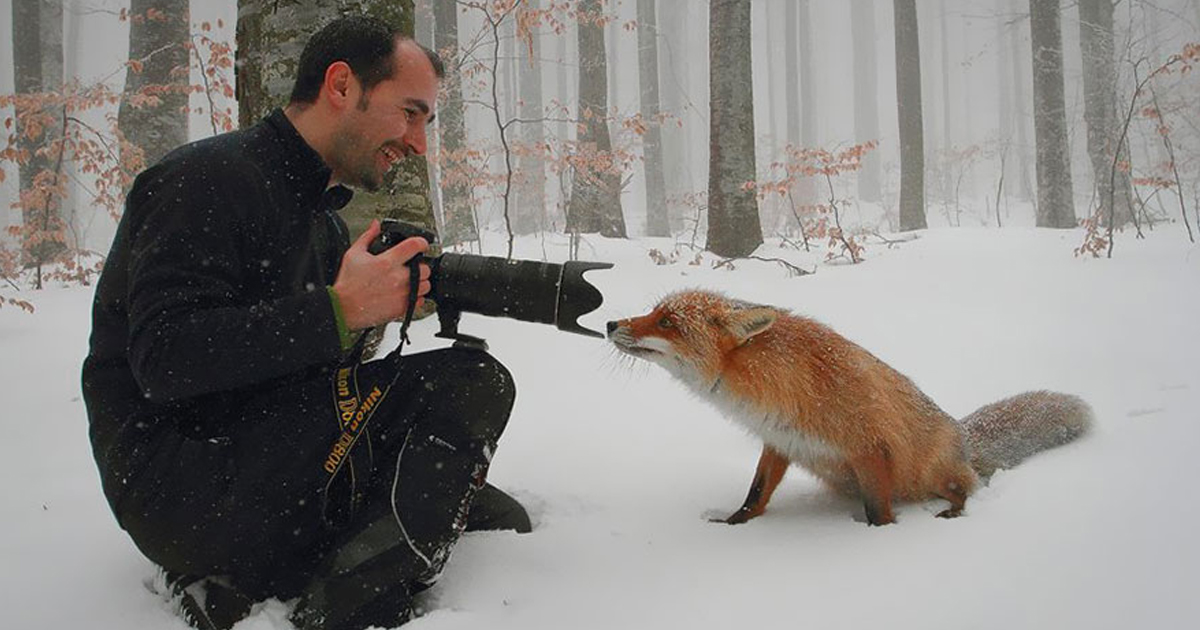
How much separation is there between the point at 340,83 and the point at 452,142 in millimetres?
9671

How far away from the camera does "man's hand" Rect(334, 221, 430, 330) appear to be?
174 cm

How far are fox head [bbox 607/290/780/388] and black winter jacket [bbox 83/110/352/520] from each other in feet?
3.76

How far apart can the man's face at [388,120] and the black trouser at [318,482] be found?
665 mm

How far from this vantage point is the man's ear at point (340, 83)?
6.79ft

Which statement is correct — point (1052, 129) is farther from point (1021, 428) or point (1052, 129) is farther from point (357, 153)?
point (357, 153)

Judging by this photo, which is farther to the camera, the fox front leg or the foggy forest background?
the foggy forest background

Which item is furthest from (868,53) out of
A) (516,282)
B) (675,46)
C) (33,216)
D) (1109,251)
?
(516,282)

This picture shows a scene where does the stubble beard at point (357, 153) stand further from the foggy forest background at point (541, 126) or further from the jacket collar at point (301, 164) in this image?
the foggy forest background at point (541, 126)

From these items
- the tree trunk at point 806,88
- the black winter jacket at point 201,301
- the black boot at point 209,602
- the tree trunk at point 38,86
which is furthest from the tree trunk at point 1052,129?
the tree trunk at point 806,88

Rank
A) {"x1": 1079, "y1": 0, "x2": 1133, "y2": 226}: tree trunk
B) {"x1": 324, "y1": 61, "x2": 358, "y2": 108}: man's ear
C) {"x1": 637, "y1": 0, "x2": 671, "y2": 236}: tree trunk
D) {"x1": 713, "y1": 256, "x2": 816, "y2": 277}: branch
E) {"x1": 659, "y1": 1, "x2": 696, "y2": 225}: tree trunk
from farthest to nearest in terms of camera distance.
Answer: {"x1": 659, "y1": 1, "x2": 696, "y2": 225}: tree trunk
{"x1": 637, "y1": 0, "x2": 671, "y2": 236}: tree trunk
{"x1": 1079, "y1": 0, "x2": 1133, "y2": 226}: tree trunk
{"x1": 713, "y1": 256, "x2": 816, "y2": 277}: branch
{"x1": 324, "y1": 61, "x2": 358, "y2": 108}: man's ear

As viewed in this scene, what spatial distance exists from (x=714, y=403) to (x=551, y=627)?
3.94ft

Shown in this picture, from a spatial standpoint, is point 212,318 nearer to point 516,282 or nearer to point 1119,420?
point 516,282

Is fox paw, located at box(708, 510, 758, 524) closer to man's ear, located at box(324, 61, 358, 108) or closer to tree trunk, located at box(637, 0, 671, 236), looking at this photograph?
man's ear, located at box(324, 61, 358, 108)

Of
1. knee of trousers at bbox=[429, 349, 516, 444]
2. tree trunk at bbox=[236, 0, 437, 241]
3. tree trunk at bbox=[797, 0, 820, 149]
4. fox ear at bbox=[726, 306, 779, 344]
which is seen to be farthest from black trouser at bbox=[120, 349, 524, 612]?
tree trunk at bbox=[797, 0, 820, 149]
